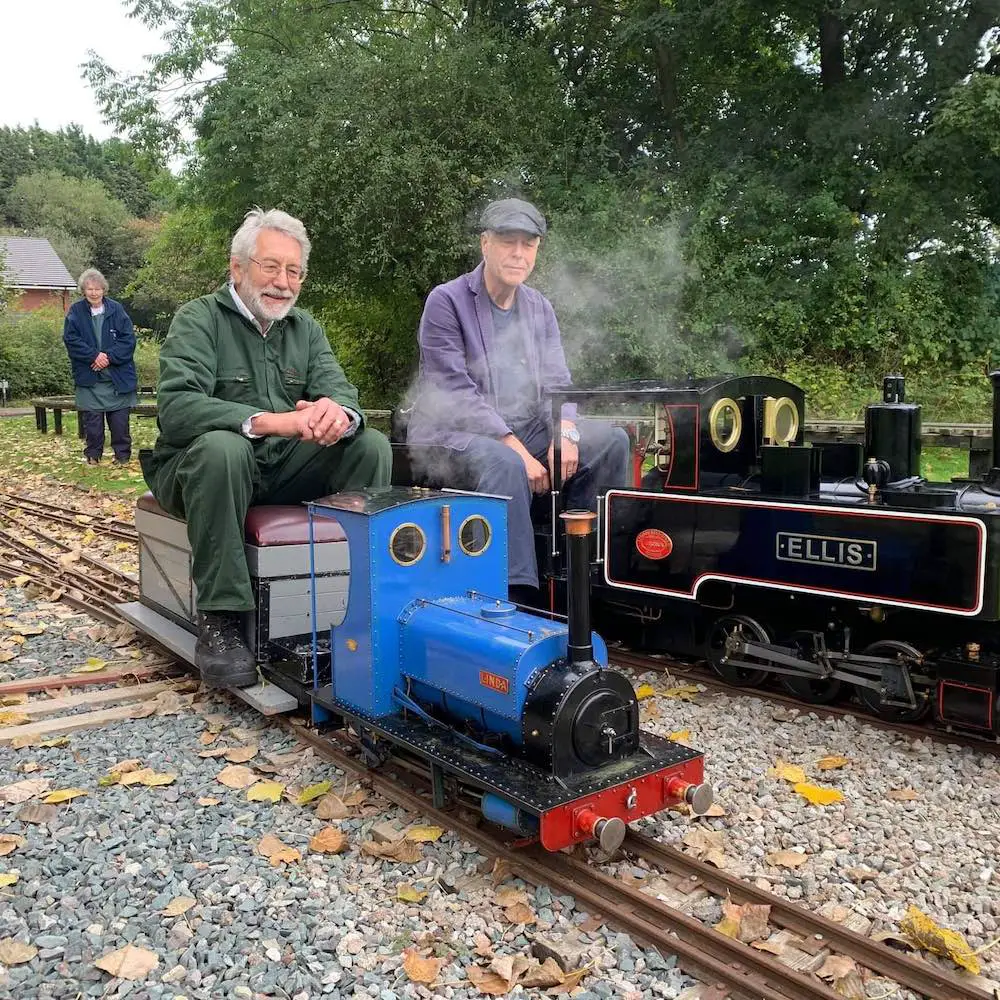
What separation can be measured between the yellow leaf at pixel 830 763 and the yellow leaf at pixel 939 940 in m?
1.14

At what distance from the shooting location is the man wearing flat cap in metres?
4.81

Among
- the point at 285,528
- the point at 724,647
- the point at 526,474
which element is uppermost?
the point at 526,474

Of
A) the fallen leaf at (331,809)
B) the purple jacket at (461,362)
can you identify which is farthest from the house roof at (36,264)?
the fallen leaf at (331,809)

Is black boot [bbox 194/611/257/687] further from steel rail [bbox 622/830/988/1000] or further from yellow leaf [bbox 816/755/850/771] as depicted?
yellow leaf [bbox 816/755/850/771]

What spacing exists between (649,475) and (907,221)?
10.5 meters

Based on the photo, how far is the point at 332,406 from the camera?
4.15 m

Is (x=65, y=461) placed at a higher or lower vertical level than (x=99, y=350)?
lower

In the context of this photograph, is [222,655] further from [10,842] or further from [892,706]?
[892,706]

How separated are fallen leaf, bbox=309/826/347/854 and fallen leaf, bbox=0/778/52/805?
1.10m

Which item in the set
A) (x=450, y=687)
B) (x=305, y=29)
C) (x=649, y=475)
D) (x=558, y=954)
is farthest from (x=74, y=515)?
(x=305, y=29)

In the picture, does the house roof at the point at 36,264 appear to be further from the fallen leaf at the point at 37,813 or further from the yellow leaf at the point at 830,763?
A: the yellow leaf at the point at 830,763

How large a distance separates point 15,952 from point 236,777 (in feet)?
3.82

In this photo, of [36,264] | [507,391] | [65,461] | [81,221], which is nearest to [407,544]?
[507,391]

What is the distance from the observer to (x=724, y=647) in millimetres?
4797
